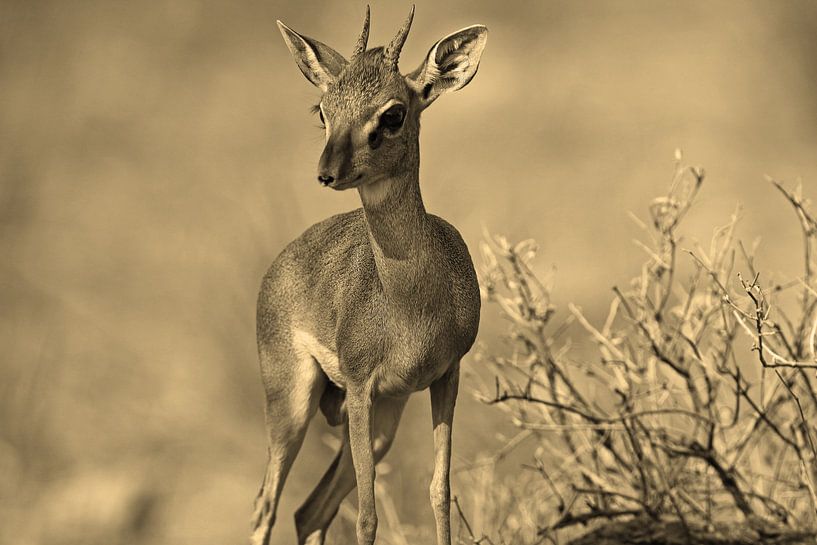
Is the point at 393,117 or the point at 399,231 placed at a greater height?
the point at 393,117

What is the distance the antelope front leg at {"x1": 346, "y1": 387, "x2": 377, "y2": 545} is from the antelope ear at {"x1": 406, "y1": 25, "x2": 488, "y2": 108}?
1.00 m

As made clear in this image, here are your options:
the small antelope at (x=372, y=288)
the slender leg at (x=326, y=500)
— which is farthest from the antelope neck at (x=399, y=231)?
the slender leg at (x=326, y=500)

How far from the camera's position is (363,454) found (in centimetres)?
434

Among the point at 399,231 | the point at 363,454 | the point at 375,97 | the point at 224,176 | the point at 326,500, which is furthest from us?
the point at 224,176

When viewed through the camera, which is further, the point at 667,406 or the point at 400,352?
the point at 667,406

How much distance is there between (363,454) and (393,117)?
115 centimetres

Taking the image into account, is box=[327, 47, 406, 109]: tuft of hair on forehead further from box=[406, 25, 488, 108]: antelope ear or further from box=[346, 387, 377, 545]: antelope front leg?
box=[346, 387, 377, 545]: antelope front leg

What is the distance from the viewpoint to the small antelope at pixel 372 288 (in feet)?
13.2

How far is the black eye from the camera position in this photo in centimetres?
399

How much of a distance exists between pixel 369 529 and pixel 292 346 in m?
0.84

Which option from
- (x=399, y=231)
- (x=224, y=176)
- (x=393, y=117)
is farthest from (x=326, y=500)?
(x=224, y=176)

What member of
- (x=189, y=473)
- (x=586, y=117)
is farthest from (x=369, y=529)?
(x=586, y=117)

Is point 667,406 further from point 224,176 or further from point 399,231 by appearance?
point 224,176

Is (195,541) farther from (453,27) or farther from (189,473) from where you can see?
(453,27)
